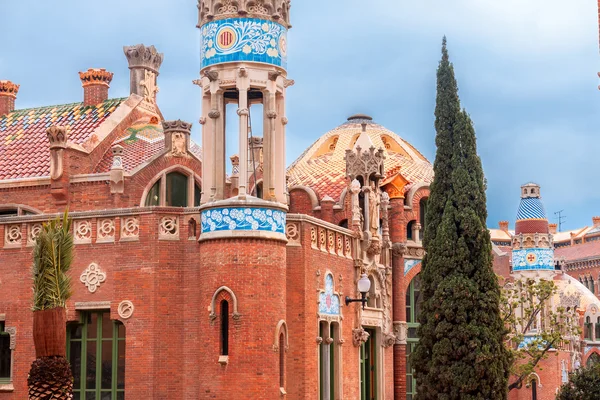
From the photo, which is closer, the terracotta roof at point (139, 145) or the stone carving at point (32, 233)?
the stone carving at point (32, 233)

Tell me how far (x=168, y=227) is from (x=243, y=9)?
16.4 ft

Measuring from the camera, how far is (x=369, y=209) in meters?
32.0

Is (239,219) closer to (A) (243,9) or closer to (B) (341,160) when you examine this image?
(A) (243,9)

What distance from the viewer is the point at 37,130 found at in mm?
33094

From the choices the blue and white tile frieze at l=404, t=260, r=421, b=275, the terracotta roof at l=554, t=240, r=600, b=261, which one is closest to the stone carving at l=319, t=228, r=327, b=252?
the blue and white tile frieze at l=404, t=260, r=421, b=275

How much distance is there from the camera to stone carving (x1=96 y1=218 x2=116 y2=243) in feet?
83.0

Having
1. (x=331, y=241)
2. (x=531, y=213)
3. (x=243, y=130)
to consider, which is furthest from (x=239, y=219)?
(x=531, y=213)

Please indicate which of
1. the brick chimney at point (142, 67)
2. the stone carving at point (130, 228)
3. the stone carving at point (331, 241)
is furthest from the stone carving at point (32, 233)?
the brick chimney at point (142, 67)

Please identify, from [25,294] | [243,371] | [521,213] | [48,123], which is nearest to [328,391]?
[243,371]

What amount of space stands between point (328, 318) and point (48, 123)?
11112 millimetres

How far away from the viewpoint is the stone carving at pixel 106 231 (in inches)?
997

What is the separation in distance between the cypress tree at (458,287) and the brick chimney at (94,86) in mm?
10073

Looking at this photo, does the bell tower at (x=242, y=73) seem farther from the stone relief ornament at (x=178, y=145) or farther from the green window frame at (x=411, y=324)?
the green window frame at (x=411, y=324)

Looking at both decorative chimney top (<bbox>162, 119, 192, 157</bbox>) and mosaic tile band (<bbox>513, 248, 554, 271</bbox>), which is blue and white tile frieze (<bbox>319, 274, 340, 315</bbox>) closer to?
decorative chimney top (<bbox>162, 119, 192, 157</bbox>)
